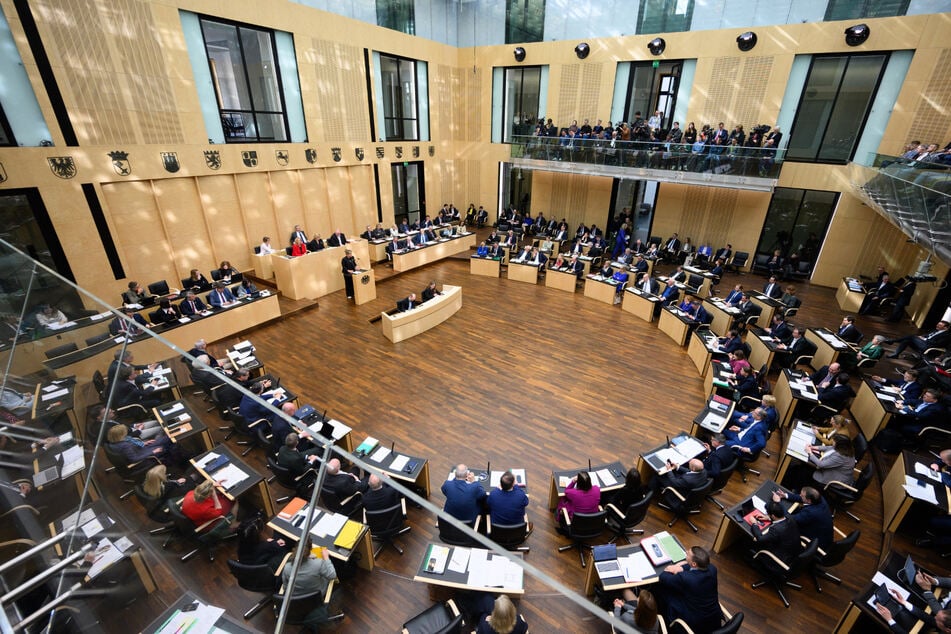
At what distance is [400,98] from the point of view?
53.6 ft

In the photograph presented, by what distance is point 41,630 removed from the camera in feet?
6.52

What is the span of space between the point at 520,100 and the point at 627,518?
17.5 m

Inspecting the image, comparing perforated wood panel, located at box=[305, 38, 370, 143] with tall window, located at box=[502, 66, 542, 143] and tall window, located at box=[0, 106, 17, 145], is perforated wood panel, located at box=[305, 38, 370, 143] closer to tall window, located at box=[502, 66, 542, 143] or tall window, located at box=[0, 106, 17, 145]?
tall window, located at box=[502, 66, 542, 143]

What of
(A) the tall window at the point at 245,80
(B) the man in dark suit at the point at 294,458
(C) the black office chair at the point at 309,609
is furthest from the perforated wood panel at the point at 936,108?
(A) the tall window at the point at 245,80

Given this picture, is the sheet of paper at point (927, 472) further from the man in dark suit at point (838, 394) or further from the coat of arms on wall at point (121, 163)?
A: the coat of arms on wall at point (121, 163)

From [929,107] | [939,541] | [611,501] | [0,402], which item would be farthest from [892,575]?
[929,107]

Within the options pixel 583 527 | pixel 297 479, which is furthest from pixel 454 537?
pixel 297 479

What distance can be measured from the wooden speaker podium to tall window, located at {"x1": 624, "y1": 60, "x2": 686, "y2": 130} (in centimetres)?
1148

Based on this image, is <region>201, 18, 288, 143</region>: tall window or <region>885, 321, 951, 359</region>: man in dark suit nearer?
<region>885, 321, 951, 359</region>: man in dark suit

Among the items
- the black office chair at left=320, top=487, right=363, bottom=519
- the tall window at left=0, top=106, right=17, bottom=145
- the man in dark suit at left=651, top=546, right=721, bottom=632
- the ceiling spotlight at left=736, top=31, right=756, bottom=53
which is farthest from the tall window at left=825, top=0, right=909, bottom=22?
the tall window at left=0, top=106, right=17, bottom=145

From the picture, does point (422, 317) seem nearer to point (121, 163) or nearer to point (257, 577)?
point (257, 577)

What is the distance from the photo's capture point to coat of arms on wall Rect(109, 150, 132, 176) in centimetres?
959

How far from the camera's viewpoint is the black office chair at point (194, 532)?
3783 millimetres

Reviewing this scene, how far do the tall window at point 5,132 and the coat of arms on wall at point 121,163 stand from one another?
153cm
